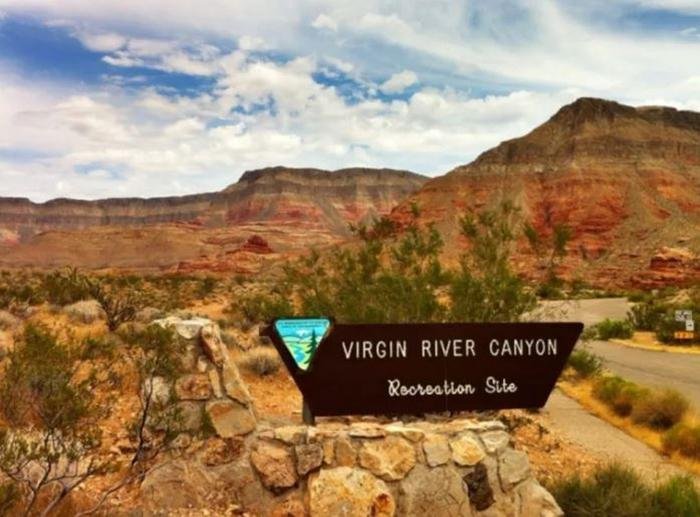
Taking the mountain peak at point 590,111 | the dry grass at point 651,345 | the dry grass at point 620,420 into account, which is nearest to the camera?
the dry grass at point 620,420

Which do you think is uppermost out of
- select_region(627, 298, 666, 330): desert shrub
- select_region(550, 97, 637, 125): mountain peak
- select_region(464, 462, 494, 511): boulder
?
select_region(550, 97, 637, 125): mountain peak

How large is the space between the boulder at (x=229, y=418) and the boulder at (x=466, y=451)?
1.85 metres

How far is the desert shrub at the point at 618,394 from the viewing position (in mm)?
12977

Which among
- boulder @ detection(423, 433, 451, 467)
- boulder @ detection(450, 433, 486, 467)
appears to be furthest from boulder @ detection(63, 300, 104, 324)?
boulder @ detection(450, 433, 486, 467)

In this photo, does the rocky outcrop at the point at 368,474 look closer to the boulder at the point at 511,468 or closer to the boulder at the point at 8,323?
the boulder at the point at 511,468

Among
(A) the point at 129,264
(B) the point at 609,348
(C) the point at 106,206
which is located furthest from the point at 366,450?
(C) the point at 106,206

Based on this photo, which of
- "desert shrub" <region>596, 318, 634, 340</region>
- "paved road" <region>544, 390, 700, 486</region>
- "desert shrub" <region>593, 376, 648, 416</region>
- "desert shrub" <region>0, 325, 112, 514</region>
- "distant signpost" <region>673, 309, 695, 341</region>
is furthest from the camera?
"desert shrub" <region>596, 318, 634, 340</region>

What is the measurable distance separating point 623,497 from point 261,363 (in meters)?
7.83

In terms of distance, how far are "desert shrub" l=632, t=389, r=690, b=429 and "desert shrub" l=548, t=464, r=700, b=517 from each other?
5.01 metres

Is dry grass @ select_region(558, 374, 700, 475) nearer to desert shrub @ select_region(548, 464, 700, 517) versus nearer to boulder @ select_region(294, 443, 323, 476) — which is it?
desert shrub @ select_region(548, 464, 700, 517)

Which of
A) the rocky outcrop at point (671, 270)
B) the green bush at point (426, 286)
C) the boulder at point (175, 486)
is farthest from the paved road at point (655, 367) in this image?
the rocky outcrop at point (671, 270)

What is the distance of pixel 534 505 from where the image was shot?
6234 mm

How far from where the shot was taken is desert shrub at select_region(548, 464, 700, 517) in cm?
645

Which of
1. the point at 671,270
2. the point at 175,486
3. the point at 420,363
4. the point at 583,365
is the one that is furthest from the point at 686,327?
the point at 671,270
